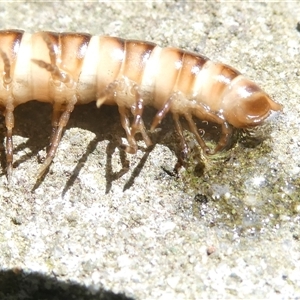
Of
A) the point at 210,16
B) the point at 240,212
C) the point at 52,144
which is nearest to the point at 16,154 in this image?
the point at 52,144

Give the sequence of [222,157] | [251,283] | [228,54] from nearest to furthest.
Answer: [251,283] < [222,157] < [228,54]

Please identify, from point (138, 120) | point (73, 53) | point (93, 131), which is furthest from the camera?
point (93, 131)

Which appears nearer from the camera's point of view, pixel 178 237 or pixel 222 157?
pixel 178 237

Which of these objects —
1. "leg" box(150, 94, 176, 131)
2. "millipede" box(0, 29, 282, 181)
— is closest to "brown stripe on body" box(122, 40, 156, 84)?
"millipede" box(0, 29, 282, 181)

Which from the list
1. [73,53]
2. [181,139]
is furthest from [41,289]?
[73,53]

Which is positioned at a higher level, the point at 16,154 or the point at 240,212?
the point at 240,212

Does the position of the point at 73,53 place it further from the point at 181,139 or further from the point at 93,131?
the point at 181,139

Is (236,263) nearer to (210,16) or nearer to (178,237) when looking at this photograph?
(178,237)
